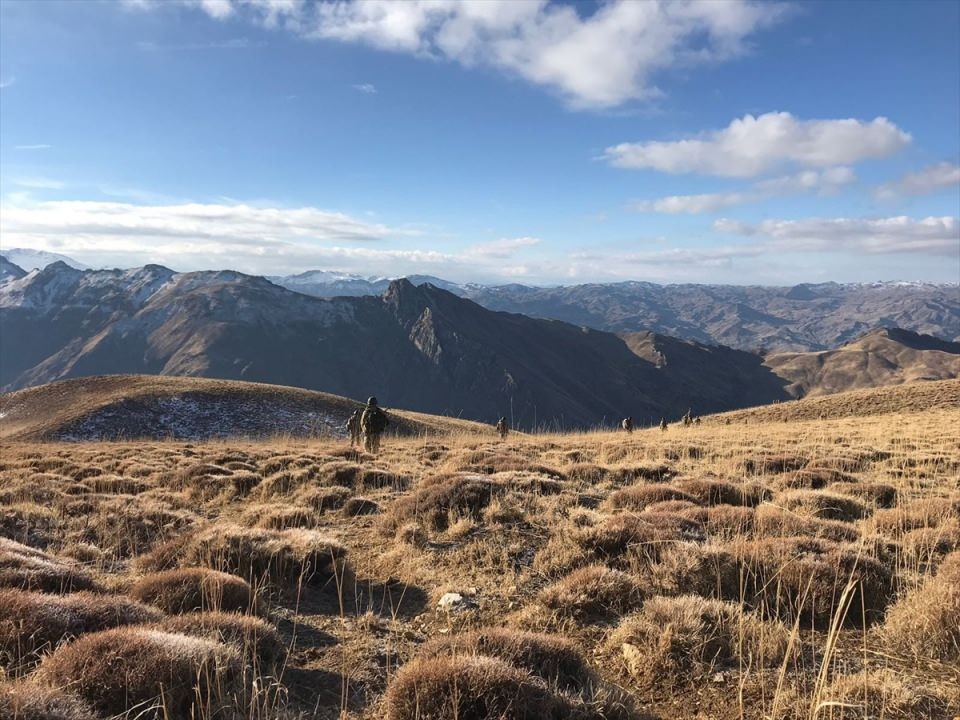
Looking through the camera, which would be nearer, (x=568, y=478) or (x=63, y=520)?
(x=63, y=520)

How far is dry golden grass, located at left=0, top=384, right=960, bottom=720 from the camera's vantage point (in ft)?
12.1

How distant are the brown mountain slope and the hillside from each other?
24140 mm

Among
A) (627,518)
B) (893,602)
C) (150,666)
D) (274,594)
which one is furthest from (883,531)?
(150,666)

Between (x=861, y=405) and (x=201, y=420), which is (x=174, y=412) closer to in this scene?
(x=201, y=420)

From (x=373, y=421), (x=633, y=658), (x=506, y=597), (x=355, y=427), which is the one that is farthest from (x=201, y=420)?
(x=633, y=658)

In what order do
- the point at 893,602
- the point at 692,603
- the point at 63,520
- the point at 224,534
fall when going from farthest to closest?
the point at 63,520
the point at 224,534
the point at 893,602
the point at 692,603

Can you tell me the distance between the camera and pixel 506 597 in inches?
239

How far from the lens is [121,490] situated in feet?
40.5

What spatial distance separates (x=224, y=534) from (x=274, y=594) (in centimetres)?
147

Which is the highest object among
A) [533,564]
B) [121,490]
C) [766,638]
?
[766,638]

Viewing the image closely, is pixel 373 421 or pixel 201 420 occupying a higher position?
pixel 373 421

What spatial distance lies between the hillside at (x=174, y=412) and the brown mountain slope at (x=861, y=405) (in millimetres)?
24140

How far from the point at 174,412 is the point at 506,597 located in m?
58.4

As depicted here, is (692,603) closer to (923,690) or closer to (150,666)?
(923,690)
